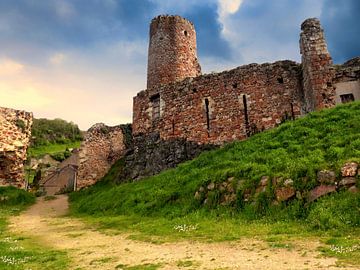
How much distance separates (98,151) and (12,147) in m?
10.2

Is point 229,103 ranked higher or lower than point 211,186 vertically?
higher

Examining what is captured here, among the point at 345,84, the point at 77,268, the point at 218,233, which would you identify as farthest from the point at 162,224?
the point at 345,84

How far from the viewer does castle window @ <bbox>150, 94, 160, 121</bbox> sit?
2477cm

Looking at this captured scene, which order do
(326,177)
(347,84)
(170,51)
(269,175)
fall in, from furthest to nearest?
(170,51) → (347,84) → (269,175) → (326,177)

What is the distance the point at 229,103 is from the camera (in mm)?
21797

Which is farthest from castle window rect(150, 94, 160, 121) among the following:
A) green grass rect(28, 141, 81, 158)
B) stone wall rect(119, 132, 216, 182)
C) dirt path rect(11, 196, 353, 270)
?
green grass rect(28, 141, 81, 158)

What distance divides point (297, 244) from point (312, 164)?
4.16 meters

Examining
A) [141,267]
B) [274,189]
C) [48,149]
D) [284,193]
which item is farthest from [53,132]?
[141,267]

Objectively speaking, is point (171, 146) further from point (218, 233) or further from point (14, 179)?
point (218, 233)

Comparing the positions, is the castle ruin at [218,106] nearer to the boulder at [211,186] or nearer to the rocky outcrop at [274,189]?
the boulder at [211,186]

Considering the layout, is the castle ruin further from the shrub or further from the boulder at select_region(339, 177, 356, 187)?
the boulder at select_region(339, 177, 356, 187)

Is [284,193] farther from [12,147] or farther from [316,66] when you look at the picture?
[12,147]

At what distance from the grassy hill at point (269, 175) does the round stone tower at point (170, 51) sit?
12.3m

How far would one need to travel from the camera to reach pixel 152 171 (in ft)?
74.3
